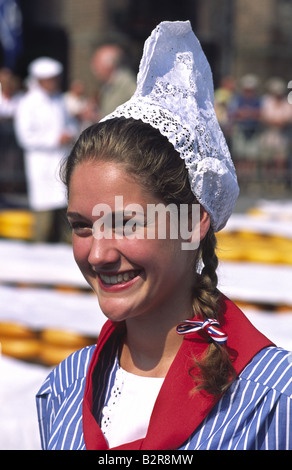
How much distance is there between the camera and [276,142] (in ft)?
35.2

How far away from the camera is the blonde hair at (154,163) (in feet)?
4.27

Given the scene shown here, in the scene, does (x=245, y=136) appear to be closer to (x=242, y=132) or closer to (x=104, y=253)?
(x=242, y=132)

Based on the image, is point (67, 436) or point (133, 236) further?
point (67, 436)

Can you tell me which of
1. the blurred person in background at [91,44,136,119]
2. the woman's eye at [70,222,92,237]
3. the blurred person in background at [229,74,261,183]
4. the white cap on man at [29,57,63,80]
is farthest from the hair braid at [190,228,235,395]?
the blurred person in background at [229,74,261,183]

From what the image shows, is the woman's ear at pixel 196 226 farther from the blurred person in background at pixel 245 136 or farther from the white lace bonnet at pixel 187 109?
the blurred person in background at pixel 245 136

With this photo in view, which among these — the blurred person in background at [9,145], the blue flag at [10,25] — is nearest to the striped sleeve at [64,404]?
the blurred person in background at [9,145]

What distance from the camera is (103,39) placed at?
17.9 meters

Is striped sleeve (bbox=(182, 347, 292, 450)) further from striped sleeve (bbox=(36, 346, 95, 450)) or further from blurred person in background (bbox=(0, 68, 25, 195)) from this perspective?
blurred person in background (bbox=(0, 68, 25, 195))

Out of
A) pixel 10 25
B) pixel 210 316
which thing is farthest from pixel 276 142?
pixel 210 316

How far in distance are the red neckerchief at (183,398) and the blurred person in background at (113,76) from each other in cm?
425

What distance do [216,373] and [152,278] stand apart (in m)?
0.20

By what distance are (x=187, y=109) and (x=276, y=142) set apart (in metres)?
9.59

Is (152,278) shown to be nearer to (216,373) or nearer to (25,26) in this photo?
(216,373)

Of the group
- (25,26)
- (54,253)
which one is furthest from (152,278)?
(25,26)
